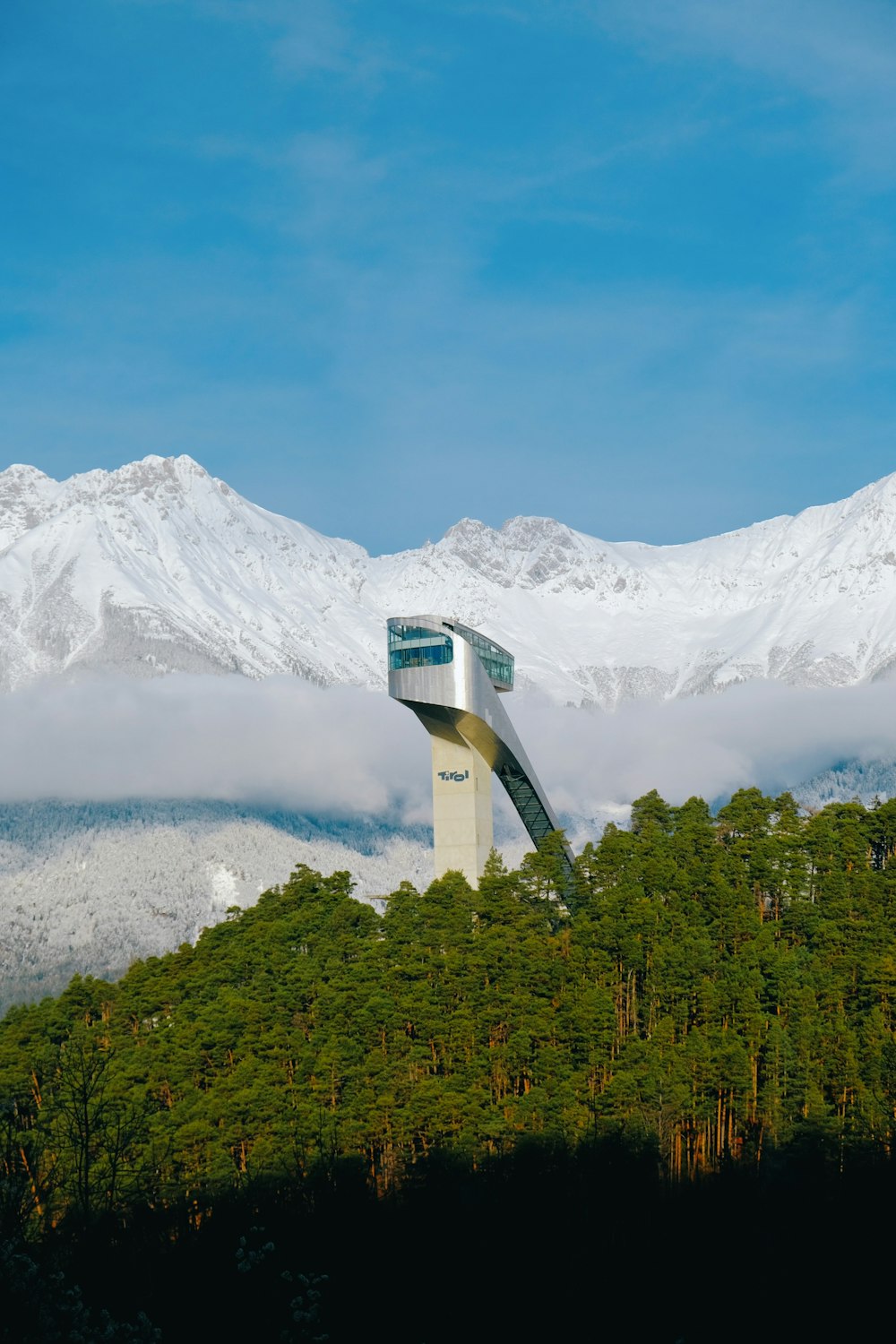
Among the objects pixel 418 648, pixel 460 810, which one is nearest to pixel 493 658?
pixel 418 648

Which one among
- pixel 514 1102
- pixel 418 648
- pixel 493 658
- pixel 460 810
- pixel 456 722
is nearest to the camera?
pixel 514 1102

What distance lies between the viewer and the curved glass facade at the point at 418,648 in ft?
259

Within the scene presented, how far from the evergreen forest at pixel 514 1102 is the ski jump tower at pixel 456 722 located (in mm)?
2356

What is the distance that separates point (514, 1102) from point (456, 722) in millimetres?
22537

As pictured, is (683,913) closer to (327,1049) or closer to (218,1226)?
(327,1049)

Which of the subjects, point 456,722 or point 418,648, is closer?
point 418,648

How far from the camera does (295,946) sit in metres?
76.6

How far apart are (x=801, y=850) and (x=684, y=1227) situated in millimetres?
27663

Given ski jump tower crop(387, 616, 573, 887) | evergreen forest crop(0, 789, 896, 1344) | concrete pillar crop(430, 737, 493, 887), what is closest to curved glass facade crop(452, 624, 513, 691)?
ski jump tower crop(387, 616, 573, 887)

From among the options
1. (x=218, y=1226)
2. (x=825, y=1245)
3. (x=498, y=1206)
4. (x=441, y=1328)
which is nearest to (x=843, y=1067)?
(x=825, y=1245)

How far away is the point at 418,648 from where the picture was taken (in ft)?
260

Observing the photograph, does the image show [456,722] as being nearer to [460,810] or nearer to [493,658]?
[460,810]

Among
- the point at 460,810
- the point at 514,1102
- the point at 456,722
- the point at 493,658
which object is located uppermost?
the point at 493,658

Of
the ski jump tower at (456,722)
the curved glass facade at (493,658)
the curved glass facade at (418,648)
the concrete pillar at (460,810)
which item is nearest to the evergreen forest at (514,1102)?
the concrete pillar at (460,810)
